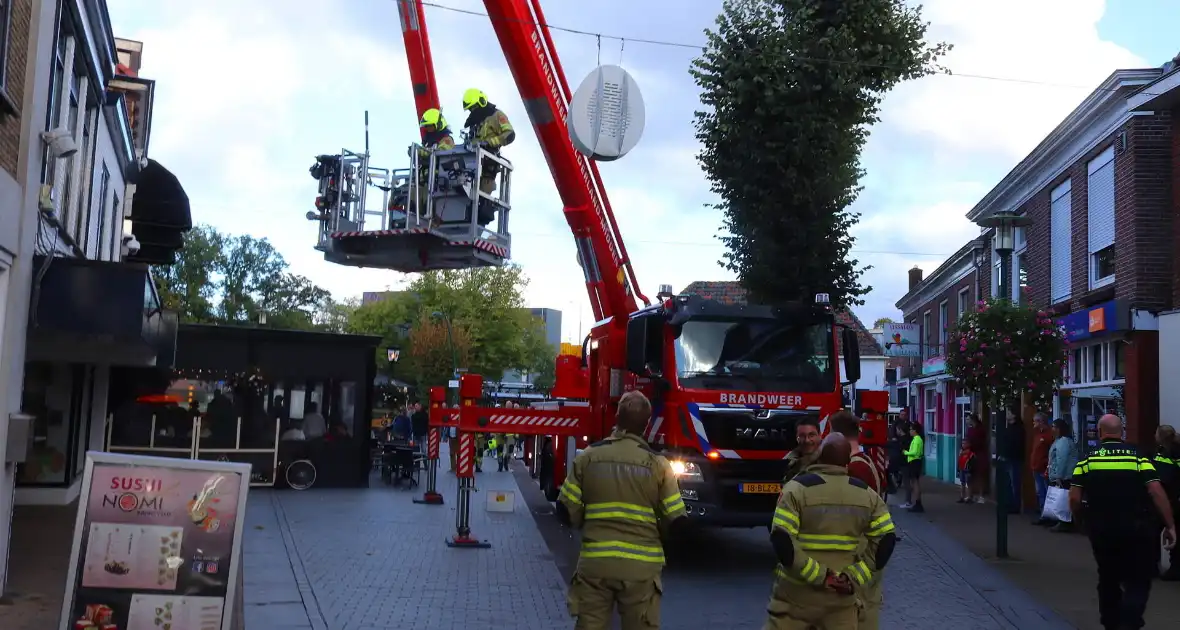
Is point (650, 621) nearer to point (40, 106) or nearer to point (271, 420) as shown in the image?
point (40, 106)

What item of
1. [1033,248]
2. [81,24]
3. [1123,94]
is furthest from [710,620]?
[1033,248]

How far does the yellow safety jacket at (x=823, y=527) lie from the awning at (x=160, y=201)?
1124 cm

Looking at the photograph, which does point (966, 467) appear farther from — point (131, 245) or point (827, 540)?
point (827, 540)

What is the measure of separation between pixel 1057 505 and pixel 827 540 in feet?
37.2

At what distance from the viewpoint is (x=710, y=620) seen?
9.32 m

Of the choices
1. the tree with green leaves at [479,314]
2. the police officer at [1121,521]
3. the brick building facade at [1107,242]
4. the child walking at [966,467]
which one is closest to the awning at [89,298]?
Answer: the police officer at [1121,521]

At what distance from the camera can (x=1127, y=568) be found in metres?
8.12

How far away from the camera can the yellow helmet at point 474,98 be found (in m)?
12.6

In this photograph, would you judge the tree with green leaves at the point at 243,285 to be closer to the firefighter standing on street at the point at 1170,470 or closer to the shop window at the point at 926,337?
the shop window at the point at 926,337

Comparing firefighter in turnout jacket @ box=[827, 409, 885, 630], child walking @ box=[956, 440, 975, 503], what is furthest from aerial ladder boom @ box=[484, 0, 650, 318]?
child walking @ box=[956, 440, 975, 503]

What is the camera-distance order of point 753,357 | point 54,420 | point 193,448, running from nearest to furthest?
point 753,357
point 54,420
point 193,448

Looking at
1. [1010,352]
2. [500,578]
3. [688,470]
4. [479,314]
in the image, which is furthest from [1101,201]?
[479,314]

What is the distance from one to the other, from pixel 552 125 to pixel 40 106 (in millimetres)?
5390

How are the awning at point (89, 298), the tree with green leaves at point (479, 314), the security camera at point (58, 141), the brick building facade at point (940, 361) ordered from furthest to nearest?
the tree with green leaves at point (479, 314) < the brick building facade at point (940, 361) < the security camera at point (58, 141) < the awning at point (89, 298)
